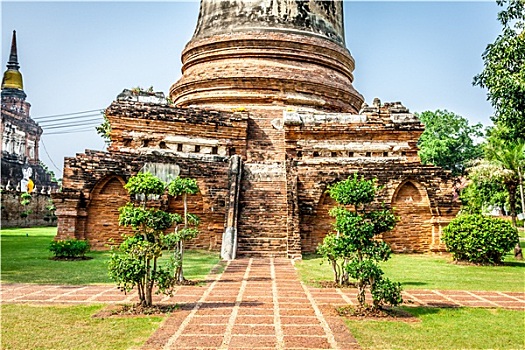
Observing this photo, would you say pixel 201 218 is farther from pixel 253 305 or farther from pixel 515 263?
pixel 515 263

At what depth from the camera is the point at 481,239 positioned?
12023mm

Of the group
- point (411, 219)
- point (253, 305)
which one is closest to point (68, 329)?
point (253, 305)

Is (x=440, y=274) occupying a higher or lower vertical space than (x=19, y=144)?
lower

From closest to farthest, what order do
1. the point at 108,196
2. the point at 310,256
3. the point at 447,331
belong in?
the point at 447,331, the point at 310,256, the point at 108,196

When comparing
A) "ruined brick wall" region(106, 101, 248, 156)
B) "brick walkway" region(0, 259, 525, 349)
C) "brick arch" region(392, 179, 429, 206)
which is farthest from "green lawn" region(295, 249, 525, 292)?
"ruined brick wall" region(106, 101, 248, 156)

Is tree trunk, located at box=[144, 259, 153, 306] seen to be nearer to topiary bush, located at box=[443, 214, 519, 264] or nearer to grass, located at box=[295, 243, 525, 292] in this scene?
grass, located at box=[295, 243, 525, 292]

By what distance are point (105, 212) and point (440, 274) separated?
27.7 ft

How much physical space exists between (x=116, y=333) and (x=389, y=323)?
3.21 metres

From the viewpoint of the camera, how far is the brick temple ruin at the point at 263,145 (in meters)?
13.6

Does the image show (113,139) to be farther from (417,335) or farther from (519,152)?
(519,152)

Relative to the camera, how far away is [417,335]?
19.0 feet

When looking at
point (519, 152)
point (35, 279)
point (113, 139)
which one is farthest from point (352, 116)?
point (519, 152)

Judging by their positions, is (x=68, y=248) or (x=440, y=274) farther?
(x=68, y=248)

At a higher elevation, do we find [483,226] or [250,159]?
[250,159]
